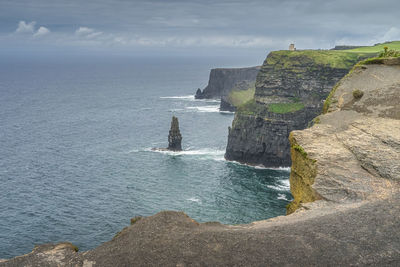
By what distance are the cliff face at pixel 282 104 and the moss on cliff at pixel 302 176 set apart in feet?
227

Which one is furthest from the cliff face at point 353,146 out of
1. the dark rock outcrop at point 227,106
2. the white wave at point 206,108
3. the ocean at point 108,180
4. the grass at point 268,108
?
the dark rock outcrop at point 227,106

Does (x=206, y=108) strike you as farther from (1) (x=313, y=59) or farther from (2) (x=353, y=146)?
(2) (x=353, y=146)

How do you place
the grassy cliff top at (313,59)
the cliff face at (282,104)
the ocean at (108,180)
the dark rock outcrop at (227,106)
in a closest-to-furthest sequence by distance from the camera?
the ocean at (108,180) < the cliff face at (282,104) < the grassy cliff top at (313,59) < the dark rock outcrop at (227,106)

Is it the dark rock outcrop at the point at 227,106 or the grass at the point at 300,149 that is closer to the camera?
the grass at the point at 300,149

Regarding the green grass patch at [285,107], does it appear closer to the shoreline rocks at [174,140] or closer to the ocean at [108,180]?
the ocean at [108,180]

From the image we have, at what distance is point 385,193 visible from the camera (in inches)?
835

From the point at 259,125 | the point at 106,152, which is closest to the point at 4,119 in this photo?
the point at 106,152

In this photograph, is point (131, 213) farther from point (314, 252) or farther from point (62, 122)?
point (62, 122)

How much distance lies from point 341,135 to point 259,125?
73629 mm

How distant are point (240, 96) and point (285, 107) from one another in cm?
7770

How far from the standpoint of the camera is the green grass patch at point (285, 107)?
9976 centimetres

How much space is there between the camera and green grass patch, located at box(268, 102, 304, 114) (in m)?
99.8

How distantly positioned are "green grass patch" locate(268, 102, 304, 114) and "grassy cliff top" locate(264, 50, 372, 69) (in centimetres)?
1122

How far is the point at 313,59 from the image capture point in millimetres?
104812
